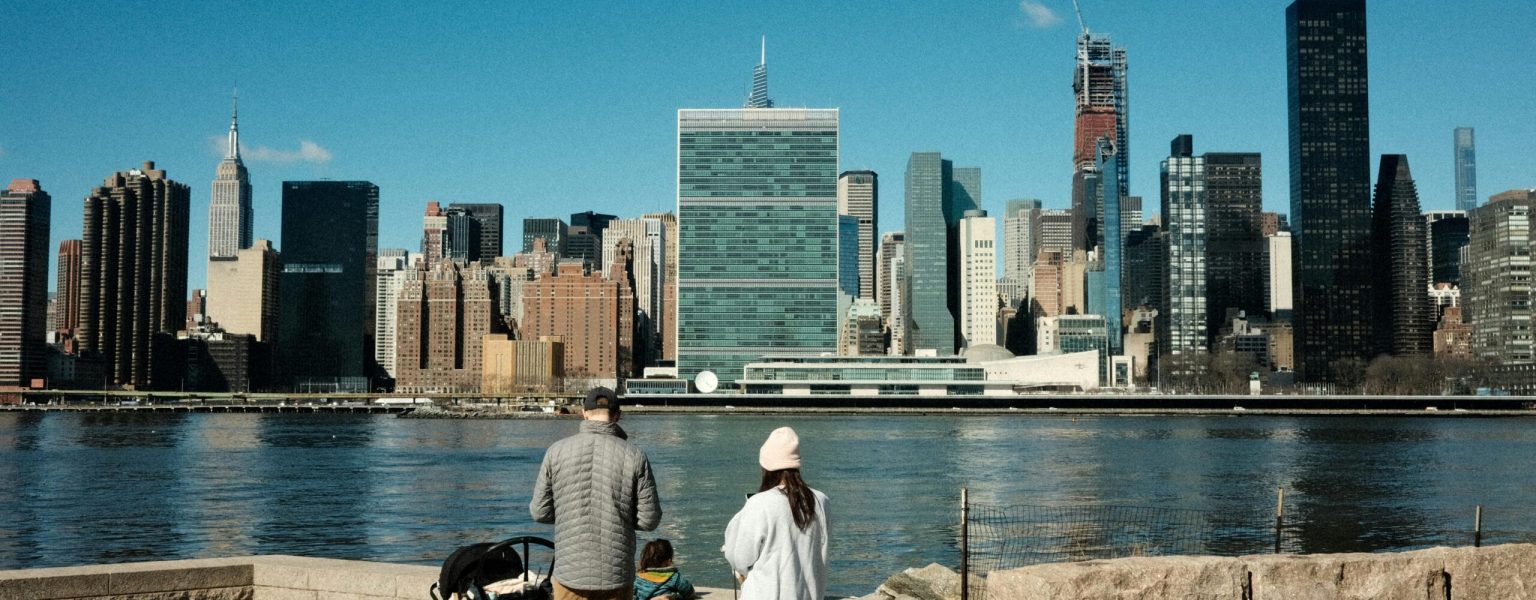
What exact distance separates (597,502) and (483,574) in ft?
4.44

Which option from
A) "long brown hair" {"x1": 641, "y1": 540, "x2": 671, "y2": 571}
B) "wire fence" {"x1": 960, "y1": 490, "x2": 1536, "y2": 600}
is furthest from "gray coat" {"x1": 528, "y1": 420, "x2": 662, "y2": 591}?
"wire fence" {"x1": 960, "y1": 490, "x2": 1536, "y2": 600}

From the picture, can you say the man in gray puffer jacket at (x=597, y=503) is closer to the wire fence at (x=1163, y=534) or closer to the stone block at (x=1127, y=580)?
the stone block at (x=1127, y=580)

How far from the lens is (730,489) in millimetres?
51844

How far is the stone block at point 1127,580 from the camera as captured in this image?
9336 millimetres

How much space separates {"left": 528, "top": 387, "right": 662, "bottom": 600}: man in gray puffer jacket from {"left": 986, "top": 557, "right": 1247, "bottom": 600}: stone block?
258cm

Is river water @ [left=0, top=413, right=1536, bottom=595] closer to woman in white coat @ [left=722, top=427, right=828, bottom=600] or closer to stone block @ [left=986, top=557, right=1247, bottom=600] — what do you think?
stone block @ [left=986, top=557, right=1247, bottom=600]

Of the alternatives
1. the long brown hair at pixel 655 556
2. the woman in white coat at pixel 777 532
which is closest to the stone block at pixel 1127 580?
the woman in white coat at pixel 777 532

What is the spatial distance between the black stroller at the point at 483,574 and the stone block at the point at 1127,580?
320 centimetres

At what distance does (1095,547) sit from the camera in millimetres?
30375

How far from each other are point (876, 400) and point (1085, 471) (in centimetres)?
12764

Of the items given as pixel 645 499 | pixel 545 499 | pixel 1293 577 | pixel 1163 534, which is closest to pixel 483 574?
pixel 545 499

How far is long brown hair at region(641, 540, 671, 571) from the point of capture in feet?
45.5

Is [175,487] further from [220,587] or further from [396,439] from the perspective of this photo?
[396,439]

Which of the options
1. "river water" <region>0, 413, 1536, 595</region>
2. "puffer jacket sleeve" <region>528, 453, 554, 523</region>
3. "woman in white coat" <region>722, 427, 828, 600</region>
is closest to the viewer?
"woman in white coat" <region>722, 427, 828, 600</region>
